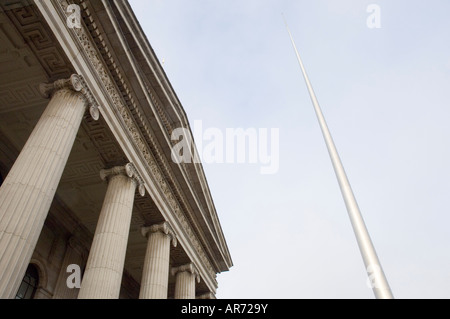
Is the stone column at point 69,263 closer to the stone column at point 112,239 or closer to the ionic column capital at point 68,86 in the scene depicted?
the stone column at point 112,239

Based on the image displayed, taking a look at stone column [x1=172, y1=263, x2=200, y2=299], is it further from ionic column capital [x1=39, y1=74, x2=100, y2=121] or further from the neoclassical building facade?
ionic column capital [x1=39, y1=74, x2=100, y2=121]

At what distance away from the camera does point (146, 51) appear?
51.7ft

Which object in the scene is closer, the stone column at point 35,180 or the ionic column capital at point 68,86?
the stone column at point 35,180

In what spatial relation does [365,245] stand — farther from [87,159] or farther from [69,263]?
[69,263]

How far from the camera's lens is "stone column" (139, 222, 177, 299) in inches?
609

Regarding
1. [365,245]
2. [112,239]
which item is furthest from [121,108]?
[365,245]

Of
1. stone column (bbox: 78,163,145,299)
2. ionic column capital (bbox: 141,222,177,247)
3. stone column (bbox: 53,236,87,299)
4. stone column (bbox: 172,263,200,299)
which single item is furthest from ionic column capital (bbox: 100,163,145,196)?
stone column (bbox: 172,263,200,299)

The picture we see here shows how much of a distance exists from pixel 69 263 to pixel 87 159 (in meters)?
7.02

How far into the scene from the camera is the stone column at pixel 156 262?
50.7 feet

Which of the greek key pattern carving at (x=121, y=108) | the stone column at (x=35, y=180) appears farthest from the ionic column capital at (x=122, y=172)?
the stone column at (x=35, y=180)

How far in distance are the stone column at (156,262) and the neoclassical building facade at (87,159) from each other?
0.17 feet
